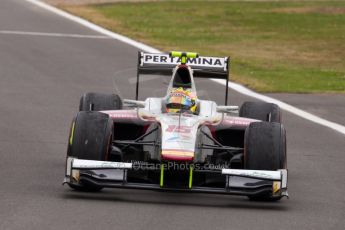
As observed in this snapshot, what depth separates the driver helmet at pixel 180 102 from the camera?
14.8 m

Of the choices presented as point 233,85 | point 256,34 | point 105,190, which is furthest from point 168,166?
point 256,34

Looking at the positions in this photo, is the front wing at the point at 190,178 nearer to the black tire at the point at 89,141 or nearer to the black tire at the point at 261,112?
the black tire at the point at 89,141

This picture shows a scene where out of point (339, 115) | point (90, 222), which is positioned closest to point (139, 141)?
point (90, 222)

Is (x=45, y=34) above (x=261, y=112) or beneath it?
above

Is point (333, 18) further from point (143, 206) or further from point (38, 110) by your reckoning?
point (143, 206)

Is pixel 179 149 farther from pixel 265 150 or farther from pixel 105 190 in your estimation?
pixel 105 190

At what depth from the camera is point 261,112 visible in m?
16.2

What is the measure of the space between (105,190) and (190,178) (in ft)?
4.06

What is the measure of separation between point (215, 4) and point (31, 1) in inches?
254

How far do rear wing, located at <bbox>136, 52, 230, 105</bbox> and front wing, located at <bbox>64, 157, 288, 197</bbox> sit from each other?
2.97m

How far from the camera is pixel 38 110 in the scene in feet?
70.2

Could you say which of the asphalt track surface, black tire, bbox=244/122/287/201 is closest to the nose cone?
the asphalt track surface

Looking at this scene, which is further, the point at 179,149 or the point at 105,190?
the point at 105,190

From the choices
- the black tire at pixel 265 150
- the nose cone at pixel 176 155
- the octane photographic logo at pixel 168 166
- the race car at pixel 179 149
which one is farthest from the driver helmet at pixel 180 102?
the nose cone at pixel 176 155
